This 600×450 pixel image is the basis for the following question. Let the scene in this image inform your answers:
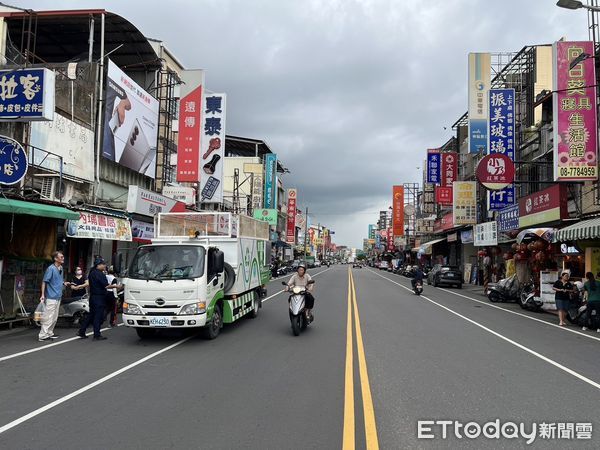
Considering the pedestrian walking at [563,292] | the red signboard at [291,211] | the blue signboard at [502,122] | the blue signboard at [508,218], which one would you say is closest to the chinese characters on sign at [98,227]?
the pedestrian walking at [563,292]

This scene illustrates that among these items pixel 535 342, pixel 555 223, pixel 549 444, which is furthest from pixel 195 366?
pixel 555 223

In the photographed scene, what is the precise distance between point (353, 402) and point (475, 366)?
3085 mm

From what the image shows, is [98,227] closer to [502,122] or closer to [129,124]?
[129,124]

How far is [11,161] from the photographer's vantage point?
11.5 m

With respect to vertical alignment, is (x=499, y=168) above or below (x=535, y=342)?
above

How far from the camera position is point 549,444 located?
15.0 ft

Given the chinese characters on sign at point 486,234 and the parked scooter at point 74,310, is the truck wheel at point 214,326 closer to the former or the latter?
the parked scooter at point 74,310

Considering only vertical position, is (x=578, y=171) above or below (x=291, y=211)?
below

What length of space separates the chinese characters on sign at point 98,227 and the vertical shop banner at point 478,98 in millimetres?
20265

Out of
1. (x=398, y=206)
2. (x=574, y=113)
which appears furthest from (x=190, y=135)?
(x=398, y=206)

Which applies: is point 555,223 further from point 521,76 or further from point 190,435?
point 190,435

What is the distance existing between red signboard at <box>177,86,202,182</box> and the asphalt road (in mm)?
13241

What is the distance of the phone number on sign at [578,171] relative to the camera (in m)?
16.7

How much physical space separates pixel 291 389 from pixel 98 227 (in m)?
11.5
